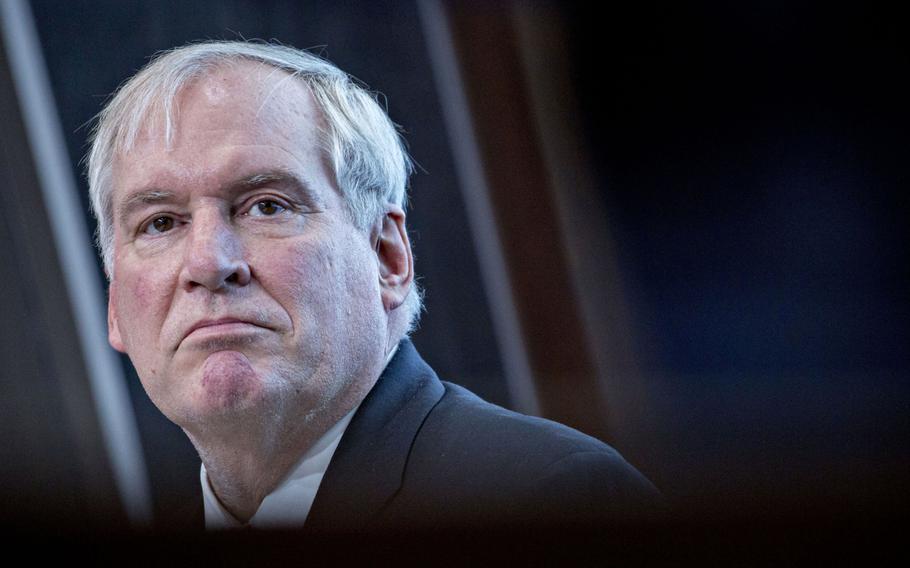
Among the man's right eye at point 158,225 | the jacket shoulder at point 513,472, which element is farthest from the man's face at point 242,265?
the jacket shoulder at point 513,472

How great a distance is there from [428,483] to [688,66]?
0.66 metres

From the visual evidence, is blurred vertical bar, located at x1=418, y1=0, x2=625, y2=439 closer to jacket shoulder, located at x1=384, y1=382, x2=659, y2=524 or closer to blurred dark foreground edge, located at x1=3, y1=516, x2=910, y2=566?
jacket shoulder, located at x1=384, y1=382, x2=659, y2=524

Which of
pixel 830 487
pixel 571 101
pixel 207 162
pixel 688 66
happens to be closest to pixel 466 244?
pixel 571 101

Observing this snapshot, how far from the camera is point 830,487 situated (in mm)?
894

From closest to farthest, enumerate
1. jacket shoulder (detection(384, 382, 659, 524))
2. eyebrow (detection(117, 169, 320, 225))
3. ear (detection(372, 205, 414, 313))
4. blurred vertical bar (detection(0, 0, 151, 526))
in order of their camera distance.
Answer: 1. jacket shoulder (detection(384, 382, 659, 524))
2. eyebrow (detection(117, 169, 320, 225))
3. ear (detection(372, 205, 414, 313))
4. blurred vertical bar (detection(0, 0, 151, 526))

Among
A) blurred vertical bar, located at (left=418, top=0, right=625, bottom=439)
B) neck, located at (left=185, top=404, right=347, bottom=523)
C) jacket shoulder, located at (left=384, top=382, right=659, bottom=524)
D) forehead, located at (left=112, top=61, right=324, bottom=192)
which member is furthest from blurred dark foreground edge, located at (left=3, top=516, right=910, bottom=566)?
blurred vertical bar, located at (left=418, top=0, right=625, bottom=439)

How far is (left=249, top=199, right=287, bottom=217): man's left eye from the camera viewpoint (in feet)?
4.36

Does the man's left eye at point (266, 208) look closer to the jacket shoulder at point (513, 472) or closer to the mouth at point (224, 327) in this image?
the mouth at point (224, 327)

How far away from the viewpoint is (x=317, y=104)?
1408 millimetres

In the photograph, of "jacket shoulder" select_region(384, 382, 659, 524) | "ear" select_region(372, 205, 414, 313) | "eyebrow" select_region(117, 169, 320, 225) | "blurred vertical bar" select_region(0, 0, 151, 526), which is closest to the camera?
"jacket shoulder" select_region(384, 382, 659, 524)

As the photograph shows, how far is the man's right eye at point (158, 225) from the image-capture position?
53.1 inches

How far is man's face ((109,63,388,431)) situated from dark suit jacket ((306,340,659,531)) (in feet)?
0.19

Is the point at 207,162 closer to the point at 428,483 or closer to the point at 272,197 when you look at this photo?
the point at 272,197

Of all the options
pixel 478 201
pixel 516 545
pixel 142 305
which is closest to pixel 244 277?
pixel 142 305
